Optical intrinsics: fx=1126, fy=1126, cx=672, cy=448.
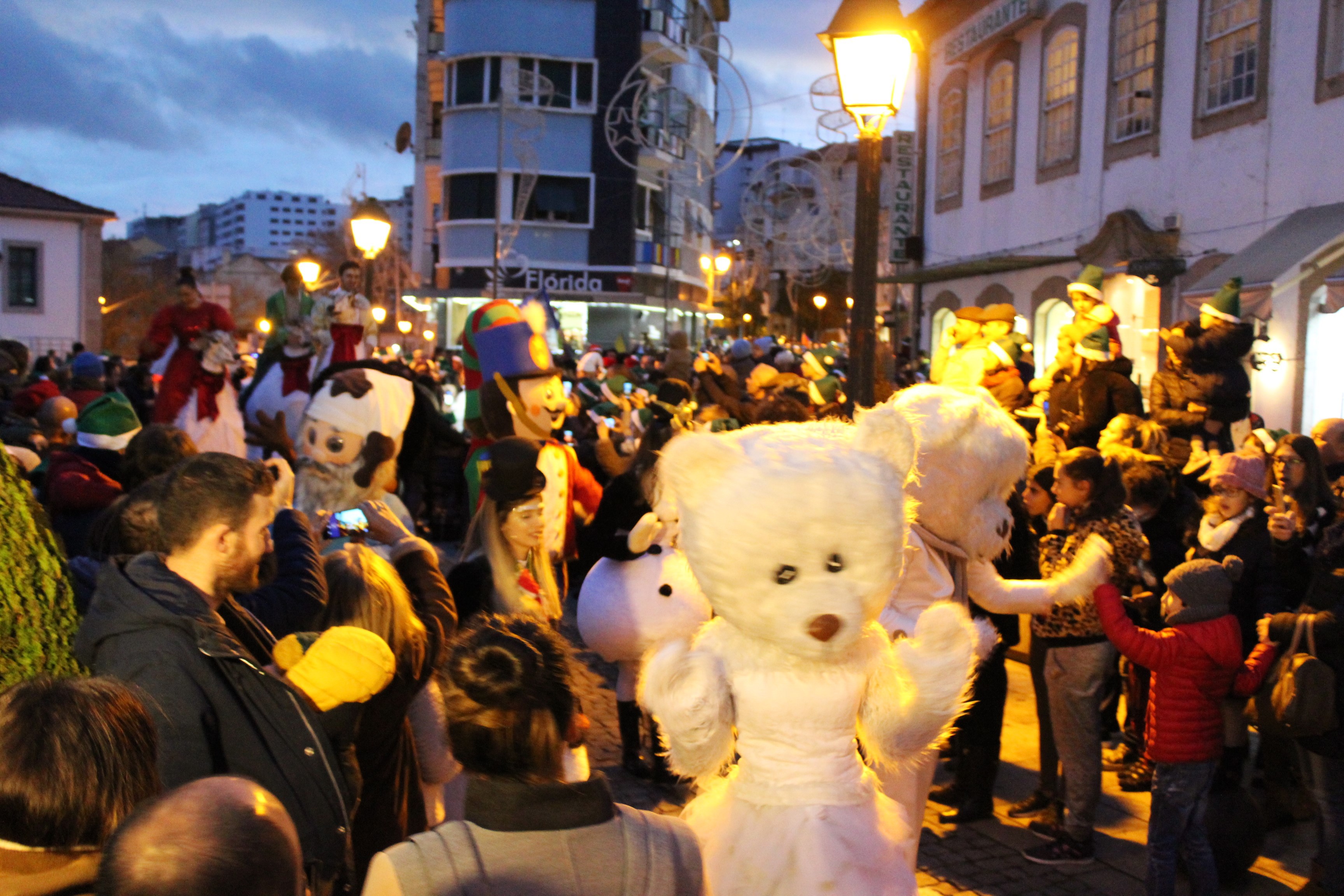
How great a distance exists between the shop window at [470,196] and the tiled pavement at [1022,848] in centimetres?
3501

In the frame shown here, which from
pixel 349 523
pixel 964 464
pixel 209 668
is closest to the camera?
pixel 209 668

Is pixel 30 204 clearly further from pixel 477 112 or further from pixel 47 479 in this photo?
pixel 47 479

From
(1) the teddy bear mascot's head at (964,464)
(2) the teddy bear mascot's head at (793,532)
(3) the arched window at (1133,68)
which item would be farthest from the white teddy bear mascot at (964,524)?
(3) the arched window at (1133,68)

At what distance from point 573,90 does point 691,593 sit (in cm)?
3709

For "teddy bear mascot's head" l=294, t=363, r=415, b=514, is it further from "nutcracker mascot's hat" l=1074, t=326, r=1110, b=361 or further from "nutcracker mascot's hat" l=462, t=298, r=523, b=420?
"nutcracker mascot's hat" l=1074, t=326, r=1110, b=361

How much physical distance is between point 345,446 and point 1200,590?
3.43m

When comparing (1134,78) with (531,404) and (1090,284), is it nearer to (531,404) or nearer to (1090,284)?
(1090,284)

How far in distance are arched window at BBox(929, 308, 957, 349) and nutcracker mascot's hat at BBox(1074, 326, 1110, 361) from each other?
47.3 ft

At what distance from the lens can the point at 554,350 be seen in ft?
86.7

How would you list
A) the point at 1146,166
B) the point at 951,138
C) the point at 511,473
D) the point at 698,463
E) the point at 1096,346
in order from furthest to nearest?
the point at 951,138 → the point at 1146,166 → the point at 1096,346 → the point at 511,473 → the point at 698,463

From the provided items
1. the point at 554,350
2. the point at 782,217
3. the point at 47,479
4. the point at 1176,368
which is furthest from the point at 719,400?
the point at 782,217

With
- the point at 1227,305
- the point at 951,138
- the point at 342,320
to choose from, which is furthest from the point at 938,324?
the point at 342,320

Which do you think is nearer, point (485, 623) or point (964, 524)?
point (485, 623)

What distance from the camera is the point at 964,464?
13.0 feet
